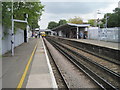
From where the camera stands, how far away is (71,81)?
812 cm

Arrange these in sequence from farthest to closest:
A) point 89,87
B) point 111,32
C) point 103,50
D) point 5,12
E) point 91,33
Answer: point 91,33 → point 111,32 → point 103,50 → point 5,12 → point 89,87

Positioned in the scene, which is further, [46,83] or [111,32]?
[111,32]

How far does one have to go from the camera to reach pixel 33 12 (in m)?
20.4

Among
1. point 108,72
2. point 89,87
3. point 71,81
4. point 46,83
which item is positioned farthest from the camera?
point 108,72

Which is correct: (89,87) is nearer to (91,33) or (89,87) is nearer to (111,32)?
(111,32)

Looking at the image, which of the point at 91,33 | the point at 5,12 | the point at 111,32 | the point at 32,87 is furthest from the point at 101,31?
the point at 32,87

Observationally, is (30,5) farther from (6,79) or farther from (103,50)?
(6,79)

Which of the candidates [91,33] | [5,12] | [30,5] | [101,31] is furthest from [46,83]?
[91,33]

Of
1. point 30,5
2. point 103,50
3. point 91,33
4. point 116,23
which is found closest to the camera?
point 103,50

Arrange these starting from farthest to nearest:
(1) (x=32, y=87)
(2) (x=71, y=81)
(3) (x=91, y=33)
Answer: (3) (x=91, y=33) < (2) (x=71, y=81) < (1) (x=32, y=87)

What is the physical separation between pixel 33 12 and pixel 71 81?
14.2 meters

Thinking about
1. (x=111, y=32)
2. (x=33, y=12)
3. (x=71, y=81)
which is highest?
(x=33, y=12)

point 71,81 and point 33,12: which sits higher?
point 33,12

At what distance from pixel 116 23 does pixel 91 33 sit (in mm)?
30370
